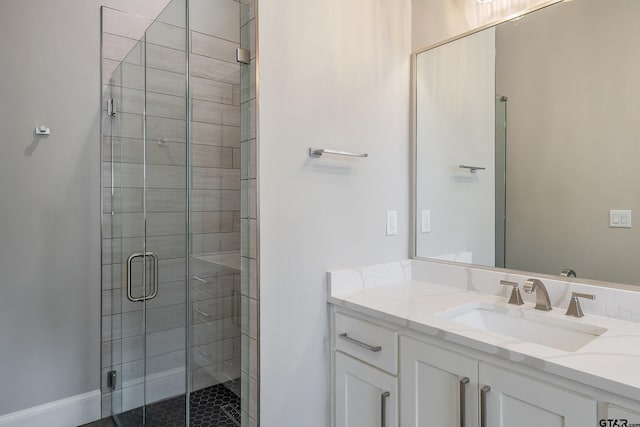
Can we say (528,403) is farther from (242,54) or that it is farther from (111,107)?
(111,107)

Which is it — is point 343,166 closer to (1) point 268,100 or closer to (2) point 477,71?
(1) point 268,100

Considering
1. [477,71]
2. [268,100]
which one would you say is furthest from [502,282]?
[268,100]

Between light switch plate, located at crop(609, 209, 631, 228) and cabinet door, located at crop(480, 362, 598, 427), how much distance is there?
2.44 feet

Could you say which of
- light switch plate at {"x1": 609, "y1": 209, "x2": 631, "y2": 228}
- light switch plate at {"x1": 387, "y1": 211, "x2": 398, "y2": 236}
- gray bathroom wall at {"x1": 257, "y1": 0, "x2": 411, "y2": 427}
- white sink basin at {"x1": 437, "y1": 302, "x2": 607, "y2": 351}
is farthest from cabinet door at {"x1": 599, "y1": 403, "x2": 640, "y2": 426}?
light switch plate at {"x1": 387, "y1": 211, "x2": 398, "y2": 236}

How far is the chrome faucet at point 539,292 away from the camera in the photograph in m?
1.42

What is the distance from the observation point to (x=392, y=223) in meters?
1.93

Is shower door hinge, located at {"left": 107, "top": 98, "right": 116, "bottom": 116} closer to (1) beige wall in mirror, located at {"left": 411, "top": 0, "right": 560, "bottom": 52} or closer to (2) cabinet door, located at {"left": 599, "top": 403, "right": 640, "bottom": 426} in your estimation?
(1) beige wall in mirror, located at {"left": 411, "top": 0, "right": 560, "bottom": 52}

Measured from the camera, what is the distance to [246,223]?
1.47 m

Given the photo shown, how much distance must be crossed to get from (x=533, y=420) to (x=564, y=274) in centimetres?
69

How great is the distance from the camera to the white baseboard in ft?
6.56

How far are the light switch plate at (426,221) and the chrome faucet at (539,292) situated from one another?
1.97 feet

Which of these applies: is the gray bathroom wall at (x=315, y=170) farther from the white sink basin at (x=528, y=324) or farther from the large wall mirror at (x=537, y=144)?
the white sink basin at (x=528, y=324)

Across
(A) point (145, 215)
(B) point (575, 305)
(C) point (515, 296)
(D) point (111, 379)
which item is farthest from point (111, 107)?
(B) point (575, 305)

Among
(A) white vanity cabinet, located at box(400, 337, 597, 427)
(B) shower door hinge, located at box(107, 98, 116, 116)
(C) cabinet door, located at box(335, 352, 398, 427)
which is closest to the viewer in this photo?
(A) white vanity cabinet, located at box(400, 337, 597, 427)
